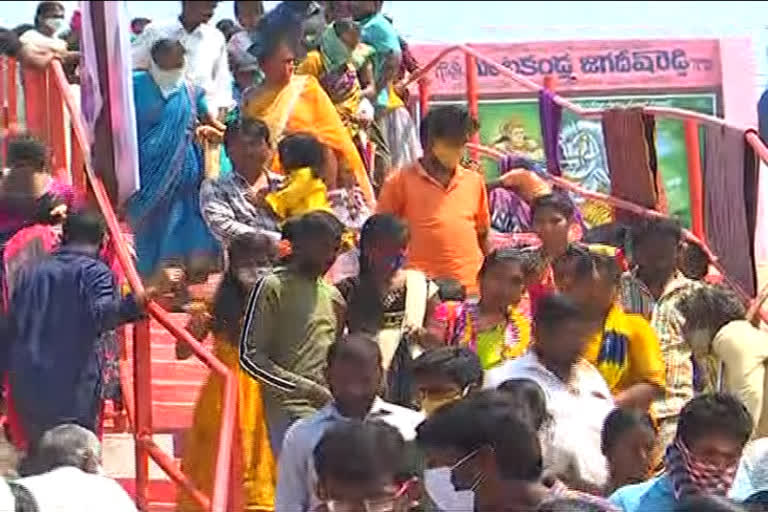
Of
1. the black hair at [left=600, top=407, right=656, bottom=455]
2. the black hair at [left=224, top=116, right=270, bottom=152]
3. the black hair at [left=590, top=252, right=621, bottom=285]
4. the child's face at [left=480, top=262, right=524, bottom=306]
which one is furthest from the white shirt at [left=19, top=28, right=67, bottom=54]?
the black hair at [left=600, top=407, right=656, bottom=455]

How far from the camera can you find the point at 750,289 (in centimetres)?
1030

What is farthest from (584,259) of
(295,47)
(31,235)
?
(295,47)

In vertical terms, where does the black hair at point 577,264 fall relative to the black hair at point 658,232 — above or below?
below

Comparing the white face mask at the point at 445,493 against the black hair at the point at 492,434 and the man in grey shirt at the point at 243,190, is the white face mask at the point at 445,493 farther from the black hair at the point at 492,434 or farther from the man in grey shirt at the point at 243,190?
the man in grey shirt at the point at 243,190

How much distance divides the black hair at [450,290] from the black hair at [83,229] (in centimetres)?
137

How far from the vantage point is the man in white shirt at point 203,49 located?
12.2 metres

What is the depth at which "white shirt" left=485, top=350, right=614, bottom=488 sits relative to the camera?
714 cm

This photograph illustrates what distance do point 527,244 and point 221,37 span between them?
2.23 metres

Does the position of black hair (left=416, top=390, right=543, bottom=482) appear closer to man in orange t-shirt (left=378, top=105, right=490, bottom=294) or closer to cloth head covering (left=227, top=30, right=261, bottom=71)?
man in orange t-shirt (left=378, top=105, right=490, bottom=294)

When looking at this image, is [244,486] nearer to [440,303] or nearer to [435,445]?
[440,303]

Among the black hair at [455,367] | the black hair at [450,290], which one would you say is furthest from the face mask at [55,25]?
the black hair at [455,367]

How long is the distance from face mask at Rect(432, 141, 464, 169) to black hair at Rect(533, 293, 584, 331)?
9.22ft

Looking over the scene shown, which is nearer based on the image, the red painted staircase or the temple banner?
the red painted staircase

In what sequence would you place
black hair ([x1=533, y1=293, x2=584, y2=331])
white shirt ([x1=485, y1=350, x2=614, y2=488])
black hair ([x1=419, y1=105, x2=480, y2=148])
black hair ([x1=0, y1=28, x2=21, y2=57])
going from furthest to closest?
black hair ([x1=0, y1=28, x2=21, y2=57]) → black hair ([x1=419, y1=105, x2=480, y2=148]) → black hair ([x1=533, y1=293, x2=584, y2=331]) → white shirt ([x1=485, y1=350, x2=614, y2=488])
